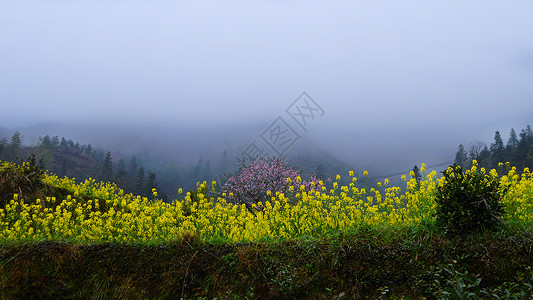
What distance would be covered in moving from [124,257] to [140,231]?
312 centimetres

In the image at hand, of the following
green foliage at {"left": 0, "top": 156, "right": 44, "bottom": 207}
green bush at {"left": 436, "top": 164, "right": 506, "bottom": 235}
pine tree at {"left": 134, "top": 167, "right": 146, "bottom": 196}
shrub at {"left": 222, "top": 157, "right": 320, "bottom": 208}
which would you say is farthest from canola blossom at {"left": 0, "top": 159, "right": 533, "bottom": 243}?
pine tree at {"left": 134, "top": 167, "right": 146, "bottom": 196}

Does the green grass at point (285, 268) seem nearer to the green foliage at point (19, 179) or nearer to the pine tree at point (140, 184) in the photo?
the green foliage at point (19, 179)

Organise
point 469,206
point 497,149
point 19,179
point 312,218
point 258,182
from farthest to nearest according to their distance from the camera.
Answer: point 497,149
point 258,182
point 19,179
point 312,218
point 469,206

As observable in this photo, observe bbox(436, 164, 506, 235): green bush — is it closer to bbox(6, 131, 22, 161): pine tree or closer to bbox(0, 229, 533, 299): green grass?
bbox(0, 229, 533, 299): green grass

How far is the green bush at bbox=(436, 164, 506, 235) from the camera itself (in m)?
5.50

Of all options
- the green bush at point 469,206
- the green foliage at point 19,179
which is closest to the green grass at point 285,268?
the green bush at point 469,206

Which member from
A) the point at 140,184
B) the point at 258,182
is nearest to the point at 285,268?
the point at 258,182

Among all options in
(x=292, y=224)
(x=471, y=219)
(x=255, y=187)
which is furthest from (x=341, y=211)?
(x=255, y=187)

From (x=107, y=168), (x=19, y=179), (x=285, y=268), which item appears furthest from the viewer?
(x=107, y=168)

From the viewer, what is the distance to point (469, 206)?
219 inches

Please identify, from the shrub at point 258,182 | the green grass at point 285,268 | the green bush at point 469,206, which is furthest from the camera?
the shrub at point 258,182

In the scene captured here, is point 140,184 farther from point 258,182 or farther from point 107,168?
point 258,182

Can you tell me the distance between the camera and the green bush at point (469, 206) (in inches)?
216

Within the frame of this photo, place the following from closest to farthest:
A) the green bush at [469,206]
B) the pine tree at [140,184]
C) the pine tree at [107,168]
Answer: the green bush at [469,206] → the pine tree at [140,184] → the pine tree at [107,168]
